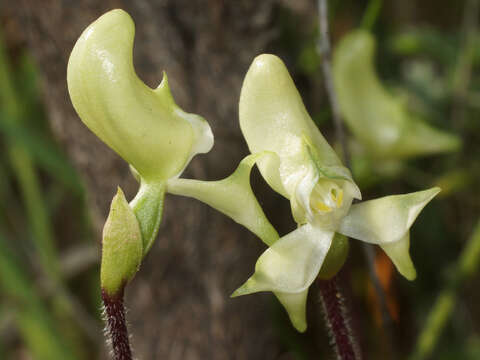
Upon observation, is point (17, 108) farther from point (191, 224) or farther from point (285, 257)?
point (285, 257)

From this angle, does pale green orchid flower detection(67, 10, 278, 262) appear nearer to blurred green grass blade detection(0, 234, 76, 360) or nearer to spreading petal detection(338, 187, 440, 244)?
spreading petal detection(338, 187, 440, 244)

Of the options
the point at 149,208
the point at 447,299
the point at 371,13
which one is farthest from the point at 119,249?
the point at 447,299

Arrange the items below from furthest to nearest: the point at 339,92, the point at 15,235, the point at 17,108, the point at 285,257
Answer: the point at 15,235 → the point at 17,108 → the point at 339,92 → the point at 285,257

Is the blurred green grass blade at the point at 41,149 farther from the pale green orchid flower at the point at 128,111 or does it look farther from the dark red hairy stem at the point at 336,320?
the dark red hairy stem at the point at 336,320

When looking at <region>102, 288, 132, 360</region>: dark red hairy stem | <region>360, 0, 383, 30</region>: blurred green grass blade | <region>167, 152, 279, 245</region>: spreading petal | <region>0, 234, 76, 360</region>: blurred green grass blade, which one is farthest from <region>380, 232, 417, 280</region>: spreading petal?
<region>0, 234, 76, 360</region>: blurred green grass blade

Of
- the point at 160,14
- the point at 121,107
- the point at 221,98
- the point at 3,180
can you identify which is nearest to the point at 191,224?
the point at 221,98

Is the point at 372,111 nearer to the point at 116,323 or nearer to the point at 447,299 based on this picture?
the point at 447,299
